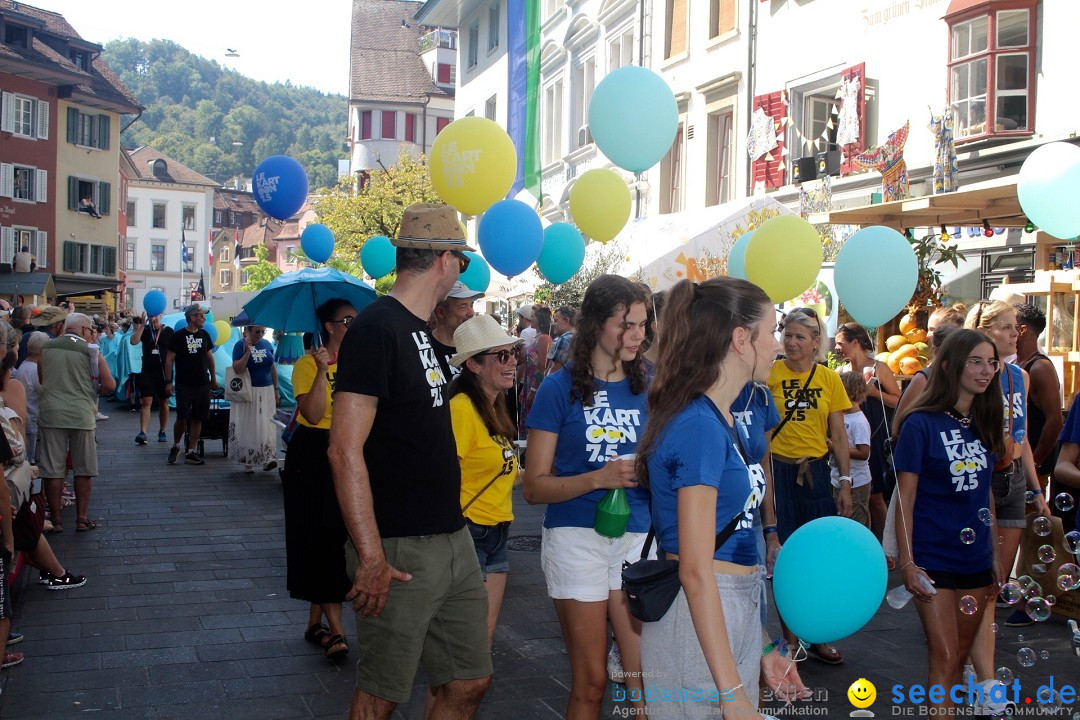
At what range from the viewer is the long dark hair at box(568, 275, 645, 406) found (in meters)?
4.26

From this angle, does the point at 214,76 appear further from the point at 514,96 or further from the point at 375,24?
the point at 514,96

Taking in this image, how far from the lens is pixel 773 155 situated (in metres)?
18.6

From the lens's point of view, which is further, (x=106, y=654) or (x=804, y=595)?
(x=106, y=654)

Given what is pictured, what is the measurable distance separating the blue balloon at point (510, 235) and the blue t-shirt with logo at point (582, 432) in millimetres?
4381

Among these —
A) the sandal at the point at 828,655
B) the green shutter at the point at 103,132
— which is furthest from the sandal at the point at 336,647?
the green shutter at the point at 103,132

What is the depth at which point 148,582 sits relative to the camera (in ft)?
24.6

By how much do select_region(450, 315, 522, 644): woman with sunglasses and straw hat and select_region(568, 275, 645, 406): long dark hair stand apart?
33 centimetres

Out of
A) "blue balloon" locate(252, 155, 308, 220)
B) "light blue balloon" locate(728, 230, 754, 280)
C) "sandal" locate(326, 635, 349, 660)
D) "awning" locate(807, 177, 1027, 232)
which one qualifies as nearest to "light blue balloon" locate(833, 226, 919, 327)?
"light blue balloon" locate(728, 230, 754, 280)

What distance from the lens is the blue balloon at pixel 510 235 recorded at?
855 cm

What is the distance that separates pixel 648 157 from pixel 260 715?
499cm

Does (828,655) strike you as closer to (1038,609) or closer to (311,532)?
(1038,609)

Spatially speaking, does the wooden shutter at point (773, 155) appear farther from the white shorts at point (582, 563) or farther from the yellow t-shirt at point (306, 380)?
the white shorts at point (582, 563)

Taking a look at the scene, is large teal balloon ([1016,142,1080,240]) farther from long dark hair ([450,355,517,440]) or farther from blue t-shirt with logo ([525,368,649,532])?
long dark hair ([450,355,517,440])

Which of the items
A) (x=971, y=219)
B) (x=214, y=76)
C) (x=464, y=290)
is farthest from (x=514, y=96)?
(x=214, y=76)
